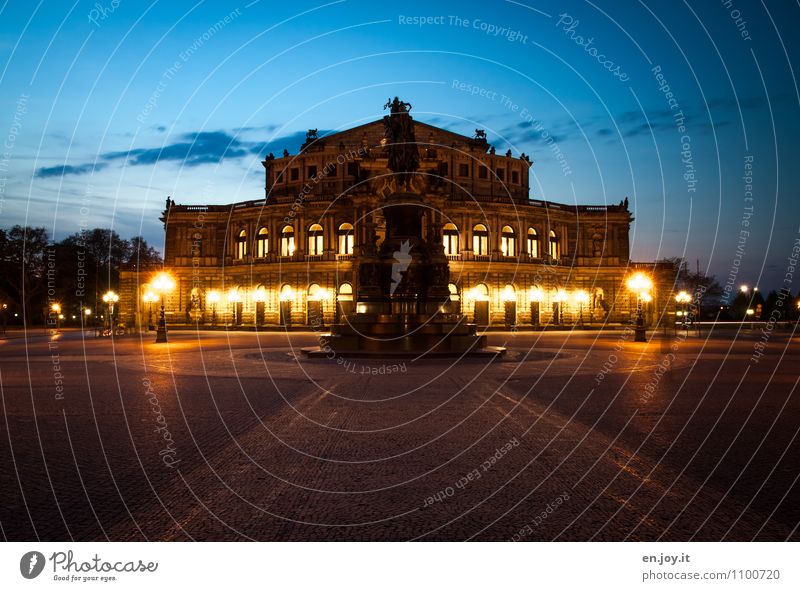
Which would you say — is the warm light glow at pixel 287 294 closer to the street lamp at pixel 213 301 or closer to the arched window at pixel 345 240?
Result: the arched window at pixel 345 240

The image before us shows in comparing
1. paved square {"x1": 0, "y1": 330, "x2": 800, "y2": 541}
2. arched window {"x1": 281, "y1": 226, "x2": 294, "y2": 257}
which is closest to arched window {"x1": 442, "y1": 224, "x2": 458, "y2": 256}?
arched window {"x1": 281, "y1": 226, "x2": 294, "y2": 257}

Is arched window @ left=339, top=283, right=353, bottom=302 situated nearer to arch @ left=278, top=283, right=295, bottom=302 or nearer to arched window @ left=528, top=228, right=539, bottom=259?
arch @ left=278, top=283, right=295, bottom=302

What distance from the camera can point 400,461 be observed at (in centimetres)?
800

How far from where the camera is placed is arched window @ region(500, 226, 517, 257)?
249ft

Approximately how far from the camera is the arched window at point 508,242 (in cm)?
7581

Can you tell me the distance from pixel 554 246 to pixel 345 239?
2529 cm

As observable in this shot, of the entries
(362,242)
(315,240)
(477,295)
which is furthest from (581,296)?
(315,240)

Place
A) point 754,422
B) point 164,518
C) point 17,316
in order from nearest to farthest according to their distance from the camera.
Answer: point 164,518
point 754,422
point 17,316

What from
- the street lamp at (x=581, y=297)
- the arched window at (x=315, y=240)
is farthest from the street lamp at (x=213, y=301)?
the street lamp at (x=581, y=297)

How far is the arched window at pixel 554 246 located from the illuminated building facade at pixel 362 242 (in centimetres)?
15

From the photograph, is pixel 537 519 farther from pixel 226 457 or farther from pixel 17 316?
pixel 17 316

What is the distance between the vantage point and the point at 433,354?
2420 centimetres

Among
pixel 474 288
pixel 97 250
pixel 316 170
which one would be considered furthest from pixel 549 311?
pixel 97 250
